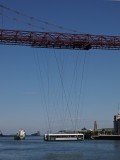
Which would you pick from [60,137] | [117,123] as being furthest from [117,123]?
[60,137]

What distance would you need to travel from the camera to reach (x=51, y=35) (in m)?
59.0

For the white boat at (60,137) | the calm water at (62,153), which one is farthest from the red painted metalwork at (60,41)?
the white boat at (60,137)

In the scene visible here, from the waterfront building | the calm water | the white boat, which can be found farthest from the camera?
the waterfront building

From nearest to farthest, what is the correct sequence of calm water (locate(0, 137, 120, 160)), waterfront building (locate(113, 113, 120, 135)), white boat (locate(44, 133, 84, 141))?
1. calm water (locate(0, 137, 120, 160))
2. white boat (locate(44, 133, 84, 141))
3. waterfront building (locate(113, 113, 120, 135))

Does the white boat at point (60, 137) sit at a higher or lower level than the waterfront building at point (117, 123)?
lower

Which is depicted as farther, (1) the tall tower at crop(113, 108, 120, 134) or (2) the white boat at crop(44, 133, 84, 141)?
(1) the tall tower at crop(113, 108, 120, 134)

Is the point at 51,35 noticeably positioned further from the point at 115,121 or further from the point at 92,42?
the point at 115,121

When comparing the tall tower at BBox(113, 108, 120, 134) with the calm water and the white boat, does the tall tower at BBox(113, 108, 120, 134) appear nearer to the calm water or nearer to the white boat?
the white boat

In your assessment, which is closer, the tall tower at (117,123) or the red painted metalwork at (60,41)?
the red painted metalwork at (60,41)

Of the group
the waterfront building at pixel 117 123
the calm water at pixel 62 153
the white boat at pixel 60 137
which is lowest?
the calm water at pixel 62 153

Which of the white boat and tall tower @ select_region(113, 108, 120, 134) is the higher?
tall tower @ select_region(113, 108, 120, 134)

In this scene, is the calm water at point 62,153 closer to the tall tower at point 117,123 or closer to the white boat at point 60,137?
the white boat at point 60,137

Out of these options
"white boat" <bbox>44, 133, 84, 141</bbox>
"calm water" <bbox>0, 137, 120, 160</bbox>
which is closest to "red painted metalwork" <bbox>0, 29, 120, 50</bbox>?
"calm water" <bbox>0, 137, 120, 160</bbox>

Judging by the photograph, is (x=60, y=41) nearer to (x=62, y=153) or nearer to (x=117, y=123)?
(x=62, y=153)
